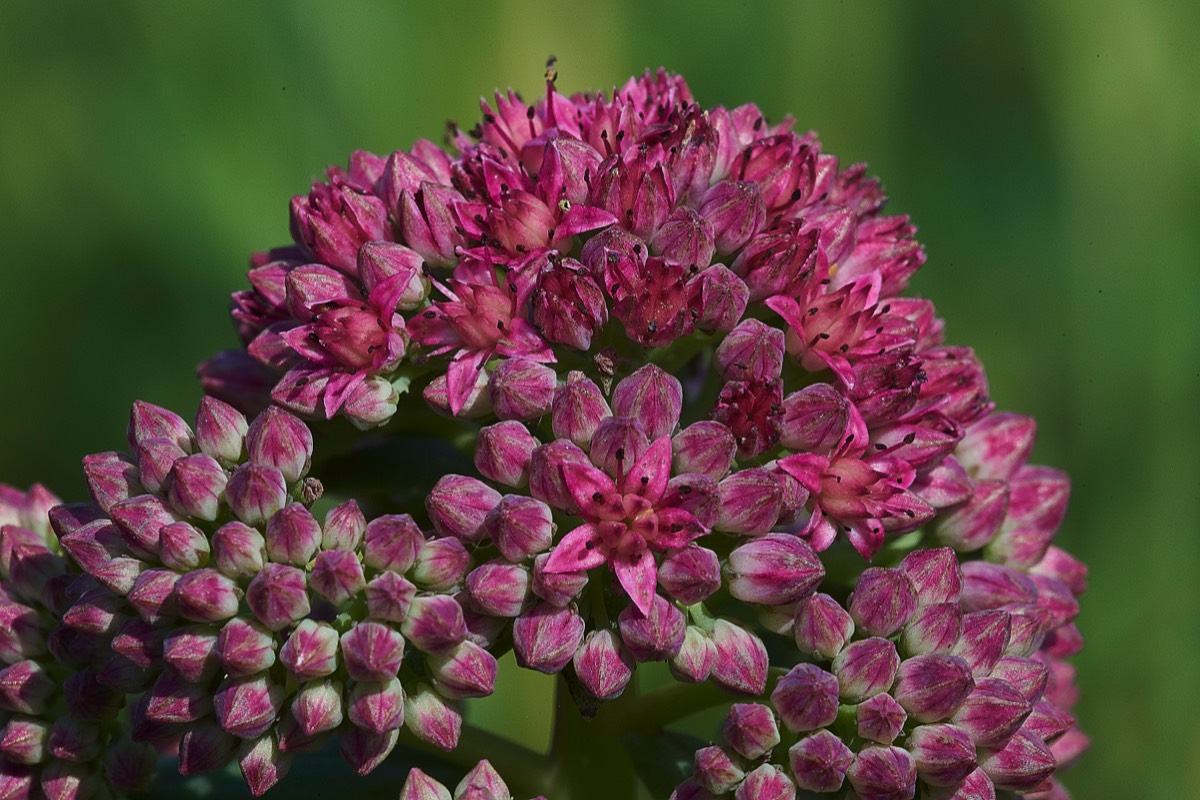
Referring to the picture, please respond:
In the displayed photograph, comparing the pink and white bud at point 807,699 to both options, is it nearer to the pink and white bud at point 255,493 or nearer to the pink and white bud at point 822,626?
the pink and white bud at point 822,626

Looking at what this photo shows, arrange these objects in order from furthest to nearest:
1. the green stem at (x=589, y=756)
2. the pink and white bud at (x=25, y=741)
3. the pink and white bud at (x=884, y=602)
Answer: the green stem at (x=589, y=756) < the pink and white bud at (x=25, y=741) < the pink and white bud at (x=884, y=602)

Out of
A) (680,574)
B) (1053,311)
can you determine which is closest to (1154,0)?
(1053,311)

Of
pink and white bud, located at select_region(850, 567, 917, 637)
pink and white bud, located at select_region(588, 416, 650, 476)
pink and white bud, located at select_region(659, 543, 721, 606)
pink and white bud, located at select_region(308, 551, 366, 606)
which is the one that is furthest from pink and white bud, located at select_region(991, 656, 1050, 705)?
pink and white bud, located at select_region(308, 551, 366, 606)

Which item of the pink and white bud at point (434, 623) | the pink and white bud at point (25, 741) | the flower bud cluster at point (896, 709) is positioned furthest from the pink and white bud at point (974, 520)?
the pink and white bud at point (25, 741)

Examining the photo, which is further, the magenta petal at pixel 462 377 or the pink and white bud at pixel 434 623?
the magenta petal at pixel 462 377

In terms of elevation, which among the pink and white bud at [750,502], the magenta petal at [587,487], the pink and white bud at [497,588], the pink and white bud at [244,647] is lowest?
the pink and white bud at [244,647]

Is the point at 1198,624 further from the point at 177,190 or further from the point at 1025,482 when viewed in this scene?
the point at 177,190
